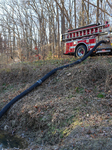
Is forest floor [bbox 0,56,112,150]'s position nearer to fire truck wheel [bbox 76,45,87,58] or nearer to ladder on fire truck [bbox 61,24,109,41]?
fire truck wheel [bbox 76,45,87,58]

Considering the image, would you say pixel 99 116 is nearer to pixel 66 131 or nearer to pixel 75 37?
pixel 66 131

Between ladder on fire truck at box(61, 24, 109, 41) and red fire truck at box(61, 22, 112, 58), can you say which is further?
ladder on fire truck at box(61, 24, 109, 41)

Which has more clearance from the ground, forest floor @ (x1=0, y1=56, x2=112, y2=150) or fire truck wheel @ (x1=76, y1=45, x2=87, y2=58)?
fire truck wheel @ (x1=76, y1=45, x2=87, y2=58)

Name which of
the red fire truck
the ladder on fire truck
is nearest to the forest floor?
the red fire truck

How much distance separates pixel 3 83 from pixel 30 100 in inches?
184

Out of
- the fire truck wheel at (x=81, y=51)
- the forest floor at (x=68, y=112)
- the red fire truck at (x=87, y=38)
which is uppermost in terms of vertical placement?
the red fire truck at (x=87, y=38)

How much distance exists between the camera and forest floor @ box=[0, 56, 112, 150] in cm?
391

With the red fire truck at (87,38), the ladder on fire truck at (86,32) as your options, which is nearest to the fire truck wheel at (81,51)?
the red fire truck at (87,38)

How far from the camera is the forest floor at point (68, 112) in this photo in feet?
12.8

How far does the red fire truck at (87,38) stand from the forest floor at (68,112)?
160cm

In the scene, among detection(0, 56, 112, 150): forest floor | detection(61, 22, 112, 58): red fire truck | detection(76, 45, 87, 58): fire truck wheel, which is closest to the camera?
detection(0, 56, 112, 150): forest floor

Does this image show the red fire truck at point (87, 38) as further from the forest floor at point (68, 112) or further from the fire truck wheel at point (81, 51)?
the forest floor at point (68, 112)

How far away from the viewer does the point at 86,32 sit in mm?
10914

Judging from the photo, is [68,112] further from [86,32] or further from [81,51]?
[86,32]
